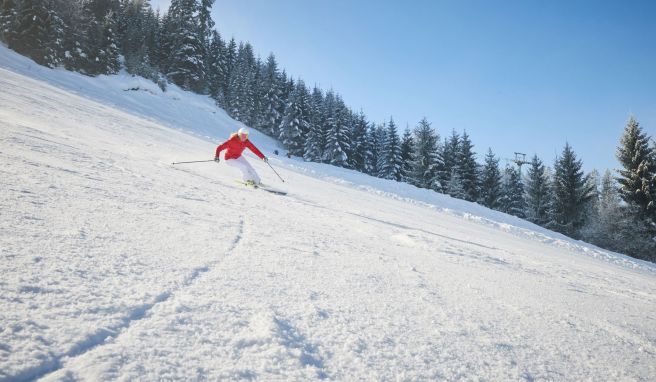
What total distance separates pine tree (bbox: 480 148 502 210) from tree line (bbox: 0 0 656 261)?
5.0 inches

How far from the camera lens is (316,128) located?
49.8 m

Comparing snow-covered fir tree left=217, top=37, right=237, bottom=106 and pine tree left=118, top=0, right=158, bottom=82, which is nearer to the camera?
pine tree left=118, top=0, right=158, bottom=82

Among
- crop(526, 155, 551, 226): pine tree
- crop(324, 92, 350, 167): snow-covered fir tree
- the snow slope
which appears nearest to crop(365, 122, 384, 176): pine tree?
crop(324, 92, 350, 167): snow-covered fir tree

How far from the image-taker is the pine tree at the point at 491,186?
4147cm

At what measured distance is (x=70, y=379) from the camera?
116 cm

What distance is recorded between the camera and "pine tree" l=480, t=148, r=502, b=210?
4147 centimetres

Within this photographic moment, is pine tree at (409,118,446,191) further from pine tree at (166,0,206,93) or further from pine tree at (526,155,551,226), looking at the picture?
pine tree at (166,0,206,93)

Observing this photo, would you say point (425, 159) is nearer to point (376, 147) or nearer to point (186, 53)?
point (376, 147)

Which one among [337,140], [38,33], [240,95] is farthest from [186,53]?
[337,140]

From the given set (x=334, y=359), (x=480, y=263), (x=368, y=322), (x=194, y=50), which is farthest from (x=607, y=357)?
(x=194, y=50)

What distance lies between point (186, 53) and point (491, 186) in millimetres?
45493

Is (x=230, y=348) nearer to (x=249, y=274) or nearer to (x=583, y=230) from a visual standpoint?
(x=249, y=274)

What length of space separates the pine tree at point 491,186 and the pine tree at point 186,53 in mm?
41894

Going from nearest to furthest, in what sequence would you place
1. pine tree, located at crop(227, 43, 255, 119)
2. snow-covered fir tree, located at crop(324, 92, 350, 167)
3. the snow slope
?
the snow slope
snow-covered fir tree, located at crop(324, 92, 350, 167)
pine tree, located at crop(227, 43, 255, 119)
